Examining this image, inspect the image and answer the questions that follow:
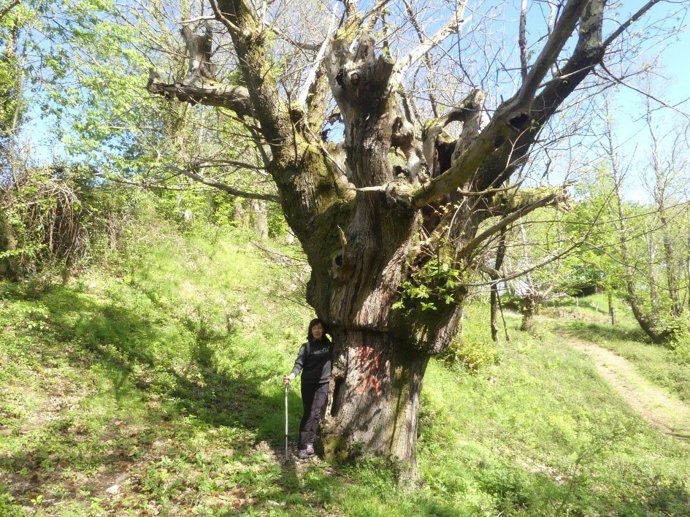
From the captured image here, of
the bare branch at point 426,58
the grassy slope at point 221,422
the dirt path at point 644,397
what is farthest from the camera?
the dirt path at point 644,397

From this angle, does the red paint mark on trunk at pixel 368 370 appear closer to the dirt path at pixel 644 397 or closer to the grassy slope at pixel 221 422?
the grassy slope at pixel 221 422

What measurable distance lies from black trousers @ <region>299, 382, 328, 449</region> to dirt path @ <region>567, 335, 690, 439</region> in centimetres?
1176

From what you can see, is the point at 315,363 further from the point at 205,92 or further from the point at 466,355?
the point at 466,355

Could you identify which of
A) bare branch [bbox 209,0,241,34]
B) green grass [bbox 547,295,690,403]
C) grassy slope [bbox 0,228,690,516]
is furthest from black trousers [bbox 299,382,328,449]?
green grass [bbox 547,295,690,403]

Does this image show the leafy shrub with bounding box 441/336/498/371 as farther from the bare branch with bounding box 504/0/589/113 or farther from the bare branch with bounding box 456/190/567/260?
the bare branch with bounding box 504/0/589/113

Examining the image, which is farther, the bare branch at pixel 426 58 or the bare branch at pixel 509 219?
the bare branch at pixel 426 58

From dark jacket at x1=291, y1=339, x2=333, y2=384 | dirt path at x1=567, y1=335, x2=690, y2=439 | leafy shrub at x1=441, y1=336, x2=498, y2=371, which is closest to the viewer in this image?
dark jacket at x1=291, y1=339, x2=333, y2=384

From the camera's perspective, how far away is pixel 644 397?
15.7 meters

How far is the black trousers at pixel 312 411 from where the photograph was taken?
573cm

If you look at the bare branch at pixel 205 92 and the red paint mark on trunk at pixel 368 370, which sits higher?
the bare branch at pixel 205 92

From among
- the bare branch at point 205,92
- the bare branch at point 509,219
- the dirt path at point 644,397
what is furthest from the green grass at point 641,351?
the bare branch at point 205,92

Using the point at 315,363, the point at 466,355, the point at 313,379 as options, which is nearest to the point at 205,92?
the point at 315,363

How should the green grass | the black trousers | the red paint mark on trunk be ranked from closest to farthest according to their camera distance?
1. the red paint mark on trunk
2. the black trousers
3. the green grass

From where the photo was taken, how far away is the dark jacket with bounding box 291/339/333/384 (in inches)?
230
